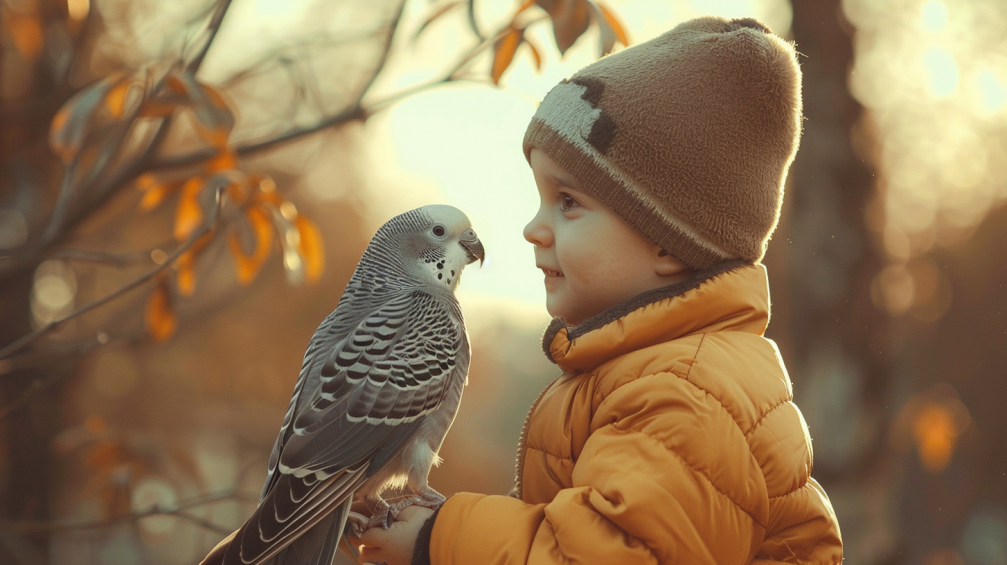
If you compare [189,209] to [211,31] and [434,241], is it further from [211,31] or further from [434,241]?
[434,241]

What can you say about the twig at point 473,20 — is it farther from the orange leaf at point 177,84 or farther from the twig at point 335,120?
the orange leaf at point 177,84

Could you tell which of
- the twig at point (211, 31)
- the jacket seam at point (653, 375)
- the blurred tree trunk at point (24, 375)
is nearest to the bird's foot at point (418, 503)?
the jacket seam at point (653, 375)

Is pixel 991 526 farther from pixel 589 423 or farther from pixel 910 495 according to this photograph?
pixel 589 423

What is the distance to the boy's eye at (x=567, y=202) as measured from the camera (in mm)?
1459

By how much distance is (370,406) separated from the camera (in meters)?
1.49

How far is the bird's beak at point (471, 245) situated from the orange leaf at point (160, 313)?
93 cm

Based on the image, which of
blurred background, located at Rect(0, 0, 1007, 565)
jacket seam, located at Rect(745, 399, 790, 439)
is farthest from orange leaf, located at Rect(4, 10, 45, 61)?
jacket seam, located at Rect(745, 399, 790, 439)

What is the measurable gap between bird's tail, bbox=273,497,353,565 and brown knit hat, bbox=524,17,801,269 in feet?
2.62

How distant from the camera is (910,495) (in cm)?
741

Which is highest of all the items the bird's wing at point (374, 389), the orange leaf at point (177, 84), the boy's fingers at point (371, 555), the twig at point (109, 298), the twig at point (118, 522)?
the orange leaf at point (177, 84)

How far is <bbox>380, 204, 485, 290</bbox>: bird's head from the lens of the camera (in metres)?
1.81

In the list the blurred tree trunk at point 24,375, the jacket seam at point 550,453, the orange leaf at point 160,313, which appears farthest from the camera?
the blurred tree trunk at point 24,375

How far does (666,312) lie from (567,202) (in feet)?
0.98

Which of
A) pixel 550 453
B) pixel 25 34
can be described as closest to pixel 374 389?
pixel 550 453
